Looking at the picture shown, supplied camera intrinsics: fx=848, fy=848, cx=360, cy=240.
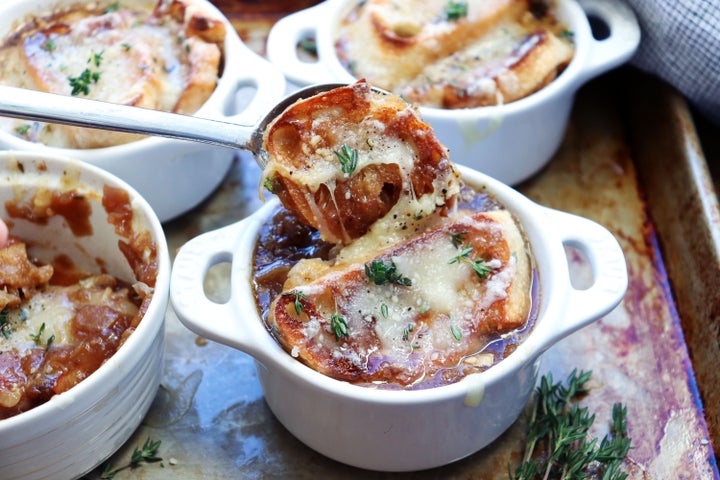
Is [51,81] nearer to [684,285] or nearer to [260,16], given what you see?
[260,16]

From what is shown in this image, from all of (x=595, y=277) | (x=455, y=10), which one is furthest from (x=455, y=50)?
(x=595, y=277)

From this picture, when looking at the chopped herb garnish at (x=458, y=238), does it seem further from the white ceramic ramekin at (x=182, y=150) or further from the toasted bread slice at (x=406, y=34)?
the toasted bread slice at (x=406, y=34)

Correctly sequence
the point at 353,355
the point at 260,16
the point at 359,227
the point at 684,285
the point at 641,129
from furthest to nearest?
1. the point at 260,16
2. the point at 641,129
3. the point at 684,285
4. the point at 359,227
5. the point at 353,355

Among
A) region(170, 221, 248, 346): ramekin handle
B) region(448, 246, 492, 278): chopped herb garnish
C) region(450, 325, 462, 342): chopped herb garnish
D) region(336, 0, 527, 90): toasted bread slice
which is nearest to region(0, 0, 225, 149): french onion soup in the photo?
region(336, 0, 527, 90): toasted bread slice

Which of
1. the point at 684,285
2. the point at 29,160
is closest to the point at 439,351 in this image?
the point at 684,285

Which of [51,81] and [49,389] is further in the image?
[51,81]

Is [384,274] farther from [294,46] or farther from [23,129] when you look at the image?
[23,129]

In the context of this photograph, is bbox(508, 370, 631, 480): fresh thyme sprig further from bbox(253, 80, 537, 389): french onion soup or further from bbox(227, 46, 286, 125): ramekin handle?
bbox(227, 46, 286, 125): ramekin handle
